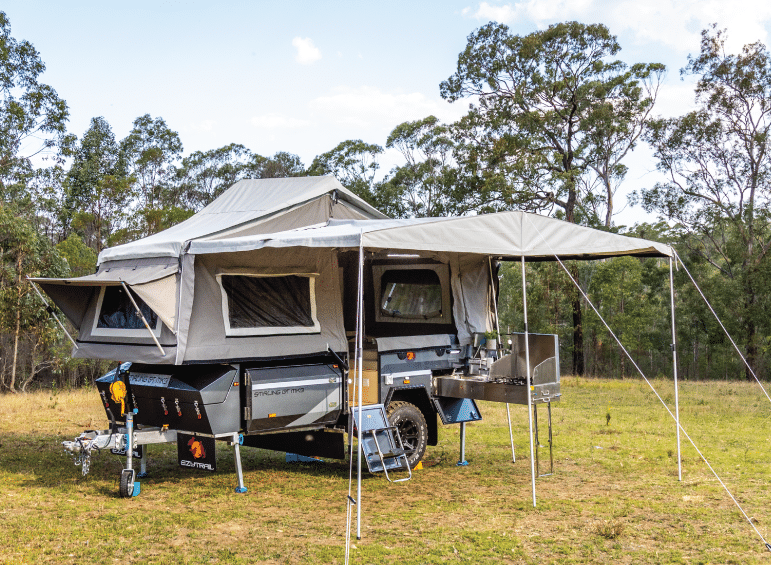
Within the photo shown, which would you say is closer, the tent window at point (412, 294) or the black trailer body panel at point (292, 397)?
the black trailer body panel at point (292, 397)

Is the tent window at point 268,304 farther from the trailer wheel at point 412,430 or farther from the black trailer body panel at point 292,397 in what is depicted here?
the trailer wheel at point 412,430

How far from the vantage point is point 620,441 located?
1048 centimetres

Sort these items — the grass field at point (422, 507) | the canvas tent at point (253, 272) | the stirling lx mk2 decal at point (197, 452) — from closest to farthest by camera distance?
the grass field at point (422, 507), the canvas tent at point (253, 272), the stirling lx mk2 decal at point (197, 452)

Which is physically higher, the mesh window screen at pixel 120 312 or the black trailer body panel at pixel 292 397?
the mesh window screen at pixel 120 312

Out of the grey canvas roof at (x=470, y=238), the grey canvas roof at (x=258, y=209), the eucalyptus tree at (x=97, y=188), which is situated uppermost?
the eucalyptus tree at (x=97, y=188)

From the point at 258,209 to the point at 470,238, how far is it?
2.91 m

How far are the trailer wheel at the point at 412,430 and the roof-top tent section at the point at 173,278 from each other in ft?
3.61

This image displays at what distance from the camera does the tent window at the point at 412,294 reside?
9148 millimetres

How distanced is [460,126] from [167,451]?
19.6 m

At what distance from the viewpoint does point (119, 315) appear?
25.2ft

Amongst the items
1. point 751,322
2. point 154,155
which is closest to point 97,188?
point 154,155

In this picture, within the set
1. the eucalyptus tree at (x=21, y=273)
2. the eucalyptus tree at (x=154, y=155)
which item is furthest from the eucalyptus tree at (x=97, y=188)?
the eucalyptus tree at (x=21, y=273)

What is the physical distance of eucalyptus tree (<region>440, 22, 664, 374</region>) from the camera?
25.3 meters

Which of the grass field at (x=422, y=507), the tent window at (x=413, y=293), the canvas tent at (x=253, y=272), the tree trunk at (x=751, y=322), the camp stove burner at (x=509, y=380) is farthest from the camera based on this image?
the tree trunk at (x=751, y=322)
